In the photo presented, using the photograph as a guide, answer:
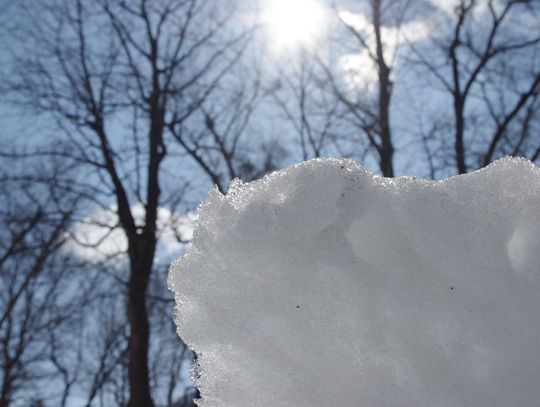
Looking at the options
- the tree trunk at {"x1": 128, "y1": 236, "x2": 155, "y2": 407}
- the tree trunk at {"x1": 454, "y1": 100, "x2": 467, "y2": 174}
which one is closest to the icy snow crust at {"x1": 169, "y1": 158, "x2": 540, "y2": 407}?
the tree trunk at {"x1": 128, "y1": 236, "x2": 155, "y2": 407}

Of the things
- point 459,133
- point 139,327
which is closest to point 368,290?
point 139,327

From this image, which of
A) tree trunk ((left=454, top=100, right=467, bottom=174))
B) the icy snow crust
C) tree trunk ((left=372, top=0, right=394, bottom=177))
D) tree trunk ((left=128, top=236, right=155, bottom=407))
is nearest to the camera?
the icy snow crust

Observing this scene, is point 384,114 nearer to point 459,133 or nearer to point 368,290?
point 459,133

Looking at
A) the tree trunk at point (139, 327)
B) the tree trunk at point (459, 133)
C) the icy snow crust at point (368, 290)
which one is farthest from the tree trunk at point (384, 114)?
the icy snow crust at point (368, 290)

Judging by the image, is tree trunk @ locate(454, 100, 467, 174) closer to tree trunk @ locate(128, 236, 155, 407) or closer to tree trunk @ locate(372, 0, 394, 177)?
tree trunk @ locate(372, 0, 394, 177)

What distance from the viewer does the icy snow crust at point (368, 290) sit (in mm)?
525

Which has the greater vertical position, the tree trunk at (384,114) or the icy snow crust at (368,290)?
the tree trunk at (384,114)

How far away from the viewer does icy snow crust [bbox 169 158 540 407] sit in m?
0.53

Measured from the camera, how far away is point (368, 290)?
55cm

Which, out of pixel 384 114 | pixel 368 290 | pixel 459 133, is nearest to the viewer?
pixel 368 290

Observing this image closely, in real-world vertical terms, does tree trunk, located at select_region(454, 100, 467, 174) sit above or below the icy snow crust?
above

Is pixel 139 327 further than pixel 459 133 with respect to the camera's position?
No

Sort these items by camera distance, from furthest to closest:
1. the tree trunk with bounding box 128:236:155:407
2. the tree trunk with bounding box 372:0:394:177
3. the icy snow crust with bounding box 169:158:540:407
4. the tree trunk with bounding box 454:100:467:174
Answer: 1. the tree trunk with bounding box 454:100:467:174
2. the tree trunk with bounding box 372:0:394:177
3. the tree trunk with bounding box 128:236:155:407
4. the icy snow crust with bounding box 169:158:540:407

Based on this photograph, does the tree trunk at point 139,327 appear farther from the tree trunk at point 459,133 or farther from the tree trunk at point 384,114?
the tree trunk at point 459,133
